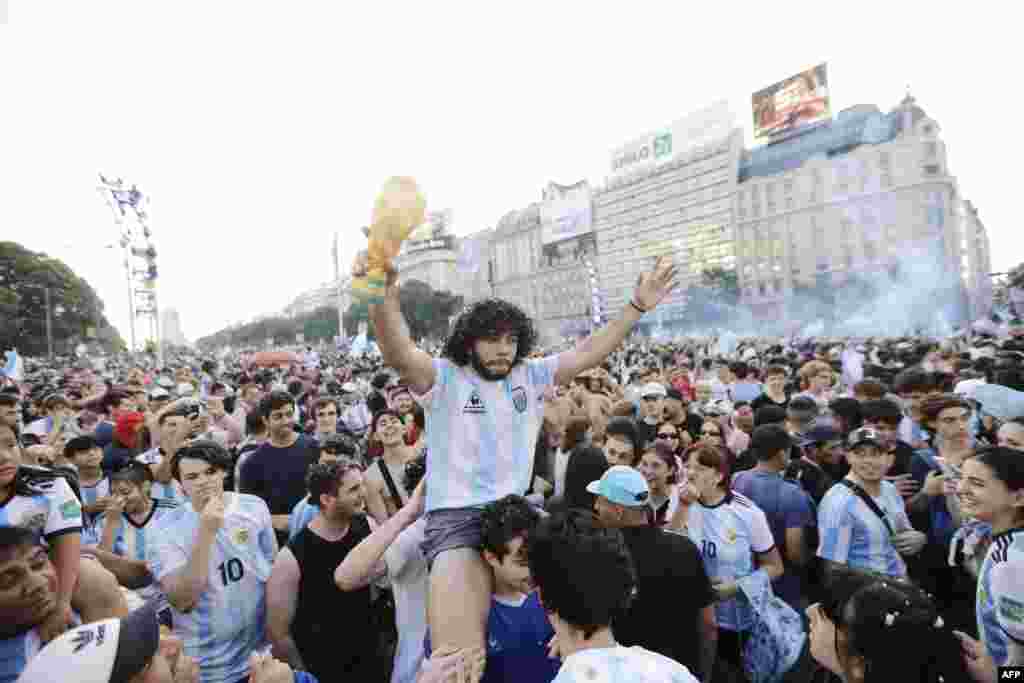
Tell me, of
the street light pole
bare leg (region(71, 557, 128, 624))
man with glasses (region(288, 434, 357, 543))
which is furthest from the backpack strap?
the street light pole

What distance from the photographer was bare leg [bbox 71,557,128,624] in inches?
94.5

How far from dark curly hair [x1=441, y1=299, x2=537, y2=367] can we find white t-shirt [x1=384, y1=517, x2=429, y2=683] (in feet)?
2.71

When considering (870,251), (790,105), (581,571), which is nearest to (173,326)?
(790,105)

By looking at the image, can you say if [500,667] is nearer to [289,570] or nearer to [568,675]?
[568,675]

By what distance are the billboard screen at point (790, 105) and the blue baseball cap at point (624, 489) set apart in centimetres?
7874

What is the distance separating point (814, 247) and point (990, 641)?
8261 centimetres

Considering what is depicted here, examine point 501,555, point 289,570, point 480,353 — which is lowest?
point 289,570

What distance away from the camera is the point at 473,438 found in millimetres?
2703

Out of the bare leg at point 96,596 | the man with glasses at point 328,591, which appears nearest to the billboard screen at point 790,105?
the man with glasses at point 328,591

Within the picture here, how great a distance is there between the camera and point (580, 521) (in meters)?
2.12

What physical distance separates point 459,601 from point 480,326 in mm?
1181

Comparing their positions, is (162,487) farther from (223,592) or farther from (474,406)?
(474,406)

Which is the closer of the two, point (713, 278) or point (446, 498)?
point (446, 498)

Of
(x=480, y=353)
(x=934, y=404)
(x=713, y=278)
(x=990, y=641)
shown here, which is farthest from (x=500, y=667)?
(x=713, y=278)
